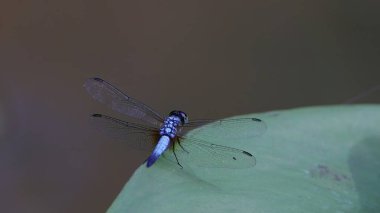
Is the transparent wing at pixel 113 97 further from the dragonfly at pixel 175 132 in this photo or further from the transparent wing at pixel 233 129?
the transparent wing at pixel 233 129

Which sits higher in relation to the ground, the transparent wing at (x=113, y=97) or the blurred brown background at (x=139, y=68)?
the blurred brown background at (x=139, y=68)

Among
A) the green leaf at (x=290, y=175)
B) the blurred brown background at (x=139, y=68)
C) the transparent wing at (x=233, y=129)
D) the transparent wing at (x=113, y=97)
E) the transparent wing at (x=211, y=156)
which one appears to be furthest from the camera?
the blurred brown background at (x=139, y=68)

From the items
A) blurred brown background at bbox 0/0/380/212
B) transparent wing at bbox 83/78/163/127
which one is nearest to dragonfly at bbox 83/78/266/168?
transparent wing at bbox 83/78/163/127

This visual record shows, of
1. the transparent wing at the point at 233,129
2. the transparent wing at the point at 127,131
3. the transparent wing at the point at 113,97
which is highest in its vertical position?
the transparent wing at the point at 113,97

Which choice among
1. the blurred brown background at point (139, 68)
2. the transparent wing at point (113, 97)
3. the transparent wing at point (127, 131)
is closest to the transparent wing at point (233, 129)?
the transparent wing at point (127, 131)

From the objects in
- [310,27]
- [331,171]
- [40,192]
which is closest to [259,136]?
[331,171]

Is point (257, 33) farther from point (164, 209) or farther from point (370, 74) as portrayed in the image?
point (164, 209)

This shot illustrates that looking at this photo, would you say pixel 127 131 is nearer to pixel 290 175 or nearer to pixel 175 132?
pixel 175 132

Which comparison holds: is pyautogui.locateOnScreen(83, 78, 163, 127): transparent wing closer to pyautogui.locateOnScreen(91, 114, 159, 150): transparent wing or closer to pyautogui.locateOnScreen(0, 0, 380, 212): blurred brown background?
pyautogui.locateOnScreen(91, 114, 159, 150): transparent wing
